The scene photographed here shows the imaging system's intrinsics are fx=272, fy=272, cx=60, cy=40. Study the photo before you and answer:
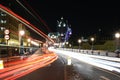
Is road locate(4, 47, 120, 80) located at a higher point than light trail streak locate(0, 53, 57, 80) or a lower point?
lower

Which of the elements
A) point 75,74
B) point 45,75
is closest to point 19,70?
point 45,75

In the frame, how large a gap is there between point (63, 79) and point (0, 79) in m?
3.74

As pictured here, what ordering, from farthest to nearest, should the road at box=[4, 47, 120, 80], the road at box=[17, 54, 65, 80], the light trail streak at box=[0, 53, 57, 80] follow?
the light trail streak at box=[0, 53, 57, 80], the road at box=[4, 47, 120, 80], the road at box=[17, 54, 65, 80]

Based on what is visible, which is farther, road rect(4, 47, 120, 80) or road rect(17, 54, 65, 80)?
road rect(4, 47, 120, 80)

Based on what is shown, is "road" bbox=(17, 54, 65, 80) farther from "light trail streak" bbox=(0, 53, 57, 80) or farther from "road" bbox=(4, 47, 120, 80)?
"light trail streak" bbox=(0, 53, 57, 80)

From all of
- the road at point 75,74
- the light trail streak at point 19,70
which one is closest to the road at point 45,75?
the road at point 75,74

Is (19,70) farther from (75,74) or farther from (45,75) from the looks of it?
(75,74)

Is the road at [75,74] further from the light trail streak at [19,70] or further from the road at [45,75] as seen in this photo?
the light trail streak at [19,70]

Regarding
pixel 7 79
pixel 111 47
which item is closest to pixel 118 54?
pixel 111 47

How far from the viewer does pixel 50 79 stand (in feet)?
54.1

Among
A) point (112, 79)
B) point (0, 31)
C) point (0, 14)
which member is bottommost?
point (112, 79)

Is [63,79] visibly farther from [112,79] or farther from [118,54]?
[118,54]

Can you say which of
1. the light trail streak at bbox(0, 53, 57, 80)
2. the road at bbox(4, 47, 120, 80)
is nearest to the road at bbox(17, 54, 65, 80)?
the road at bbox(4, 47, 120, 80)

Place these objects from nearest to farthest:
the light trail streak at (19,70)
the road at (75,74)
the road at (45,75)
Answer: the road at (45,75), the road at (75,74), the light trail streak at (19,70)
